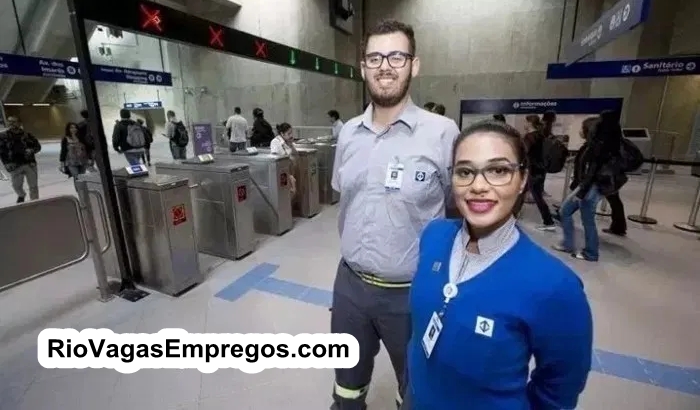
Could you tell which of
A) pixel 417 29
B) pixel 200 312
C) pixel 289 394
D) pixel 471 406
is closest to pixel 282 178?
pixel 200 312

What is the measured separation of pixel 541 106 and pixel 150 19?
6.56 meters

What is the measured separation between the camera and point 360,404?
53.4 inches

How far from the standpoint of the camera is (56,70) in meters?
5.90

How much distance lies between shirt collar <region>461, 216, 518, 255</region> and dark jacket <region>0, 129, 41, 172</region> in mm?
5656

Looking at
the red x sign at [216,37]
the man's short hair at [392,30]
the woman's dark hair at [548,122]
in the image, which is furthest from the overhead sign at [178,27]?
the woman's dark hair at [548,122]

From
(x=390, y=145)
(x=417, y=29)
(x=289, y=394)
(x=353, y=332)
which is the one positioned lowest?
(x=289, y=394)

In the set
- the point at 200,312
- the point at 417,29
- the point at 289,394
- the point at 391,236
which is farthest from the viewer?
the point at 417,29

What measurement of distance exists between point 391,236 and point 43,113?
71.1ft

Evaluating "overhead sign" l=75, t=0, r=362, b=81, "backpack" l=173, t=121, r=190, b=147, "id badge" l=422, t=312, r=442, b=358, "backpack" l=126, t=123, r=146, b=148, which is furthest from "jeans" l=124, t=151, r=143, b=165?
"id badge" l=422, t=312, r=442, b=358

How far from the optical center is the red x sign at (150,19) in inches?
103

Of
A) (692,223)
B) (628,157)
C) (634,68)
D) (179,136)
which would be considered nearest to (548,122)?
(628,157)

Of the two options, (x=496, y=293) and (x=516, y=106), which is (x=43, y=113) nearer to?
(x=516, y=106)

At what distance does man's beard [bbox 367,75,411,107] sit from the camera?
3.55 ft

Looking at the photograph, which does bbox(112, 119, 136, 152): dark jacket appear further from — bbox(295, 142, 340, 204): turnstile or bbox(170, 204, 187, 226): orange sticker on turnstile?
bbox(170, 204, 187, 226): orange sticker on turnstile
